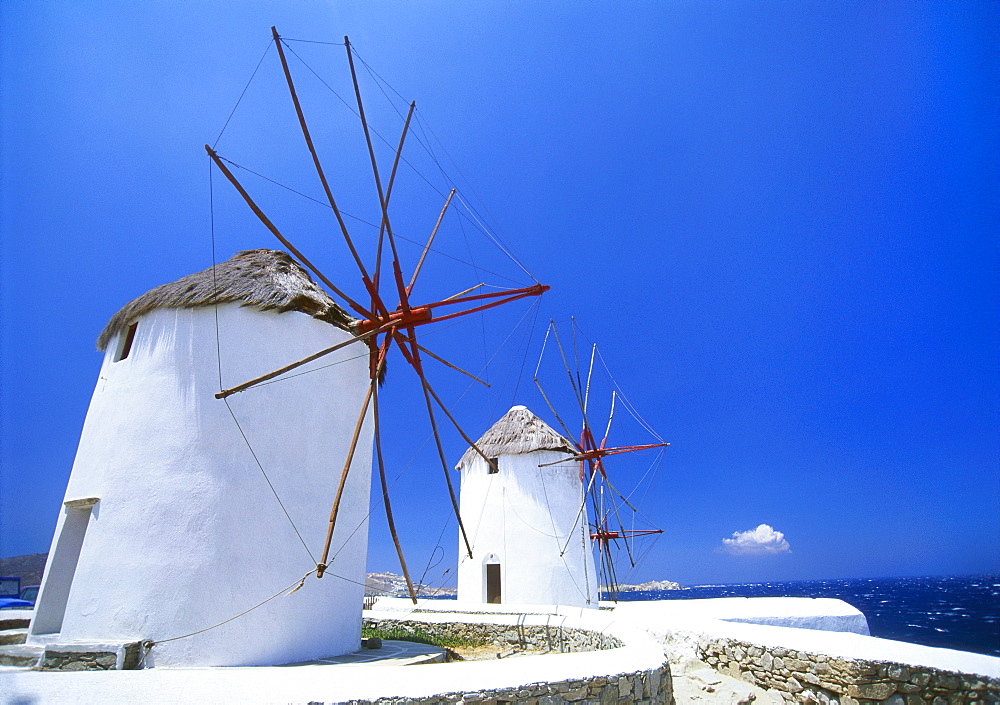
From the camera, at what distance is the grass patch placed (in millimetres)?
9273

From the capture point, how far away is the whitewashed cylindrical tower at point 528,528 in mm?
14852

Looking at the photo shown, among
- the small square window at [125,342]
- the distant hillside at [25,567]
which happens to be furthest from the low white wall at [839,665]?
the distant hillside at [25,567]

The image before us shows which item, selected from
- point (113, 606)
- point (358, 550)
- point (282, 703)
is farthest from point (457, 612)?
point (282, 703)

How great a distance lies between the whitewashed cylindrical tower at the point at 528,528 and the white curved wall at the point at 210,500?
7.81 m

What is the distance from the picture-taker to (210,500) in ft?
21.1

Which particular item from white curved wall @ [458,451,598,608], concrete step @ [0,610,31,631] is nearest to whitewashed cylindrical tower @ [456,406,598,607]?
white curved wall @ [458,451,598,608]

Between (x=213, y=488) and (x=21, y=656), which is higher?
(x=213, y=488)

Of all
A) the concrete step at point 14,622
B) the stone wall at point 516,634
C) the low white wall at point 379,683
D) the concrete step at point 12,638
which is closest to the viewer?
the low white wall at point 379,683

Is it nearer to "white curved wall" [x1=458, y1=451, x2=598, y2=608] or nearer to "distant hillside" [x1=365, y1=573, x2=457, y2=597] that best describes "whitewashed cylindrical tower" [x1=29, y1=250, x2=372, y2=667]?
"distant hillside" [x1=365, y1=573, x2=457, y2=597]

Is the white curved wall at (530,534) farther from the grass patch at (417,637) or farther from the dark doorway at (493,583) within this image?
the grass patch at (417,637)

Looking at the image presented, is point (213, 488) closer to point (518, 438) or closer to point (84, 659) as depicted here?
point (84, 659)

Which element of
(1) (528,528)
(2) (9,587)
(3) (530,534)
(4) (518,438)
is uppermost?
(4) (518,438)

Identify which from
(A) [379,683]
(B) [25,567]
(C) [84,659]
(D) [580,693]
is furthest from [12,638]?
(B) [25,567]

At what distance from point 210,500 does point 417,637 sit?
5.09m
